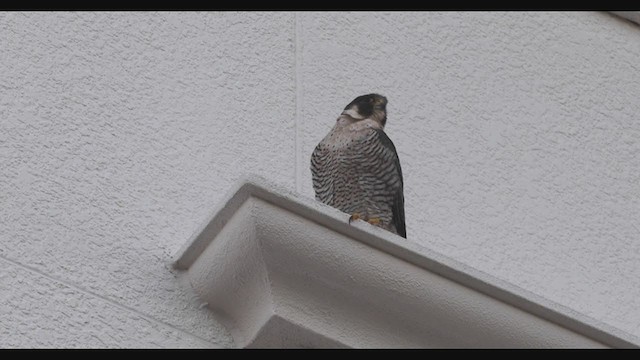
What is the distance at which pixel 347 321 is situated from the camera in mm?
3293

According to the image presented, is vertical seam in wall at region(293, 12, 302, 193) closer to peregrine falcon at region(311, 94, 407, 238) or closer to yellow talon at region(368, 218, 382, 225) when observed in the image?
peregrine falcon at region(311, 94, 407, 238)

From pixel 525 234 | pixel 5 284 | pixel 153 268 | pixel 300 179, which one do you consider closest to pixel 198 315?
pixel 153 268

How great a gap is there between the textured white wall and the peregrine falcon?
6 cm

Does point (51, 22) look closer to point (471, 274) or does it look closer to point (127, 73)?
point (127, 73)

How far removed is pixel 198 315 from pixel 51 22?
86cm

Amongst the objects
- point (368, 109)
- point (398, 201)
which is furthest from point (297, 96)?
point (398, 201)

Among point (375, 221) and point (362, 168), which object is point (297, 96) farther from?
point (375, 221)

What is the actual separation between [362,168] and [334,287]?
79 cm

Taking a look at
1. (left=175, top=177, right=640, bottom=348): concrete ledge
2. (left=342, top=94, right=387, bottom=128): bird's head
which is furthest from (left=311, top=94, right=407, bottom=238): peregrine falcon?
(left=175, top=177, right=640, bottom=348): concrete ledge

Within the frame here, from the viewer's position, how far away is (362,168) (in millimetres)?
4000

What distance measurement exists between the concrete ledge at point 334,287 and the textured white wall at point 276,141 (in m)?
0.11

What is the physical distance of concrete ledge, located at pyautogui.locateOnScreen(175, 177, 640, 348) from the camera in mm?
3213

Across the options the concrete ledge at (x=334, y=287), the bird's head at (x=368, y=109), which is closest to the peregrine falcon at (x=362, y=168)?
the bird's head at (x=368, y=109)

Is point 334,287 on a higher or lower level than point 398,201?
higher
